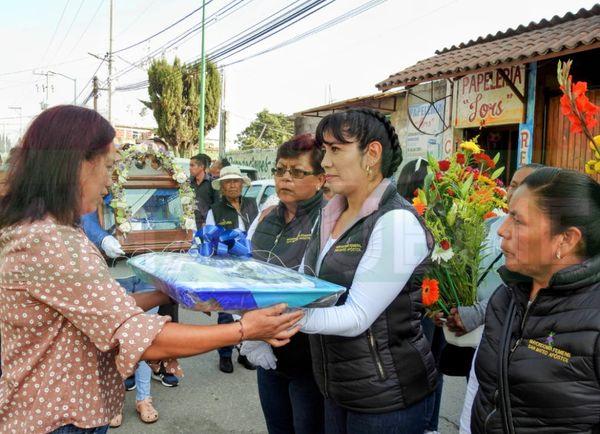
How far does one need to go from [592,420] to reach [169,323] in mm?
1177

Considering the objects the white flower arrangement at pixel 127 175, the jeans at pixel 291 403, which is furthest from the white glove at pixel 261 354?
the white flower arrangement at pixel 127 175

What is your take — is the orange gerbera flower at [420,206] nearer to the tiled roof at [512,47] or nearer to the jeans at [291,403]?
the jeans at [291,403]

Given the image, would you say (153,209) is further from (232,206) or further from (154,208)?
(232,206)

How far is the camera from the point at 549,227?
1552mm

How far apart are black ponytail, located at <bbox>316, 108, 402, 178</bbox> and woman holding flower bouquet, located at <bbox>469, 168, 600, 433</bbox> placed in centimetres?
46

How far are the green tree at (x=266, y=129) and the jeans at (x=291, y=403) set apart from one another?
38.3m

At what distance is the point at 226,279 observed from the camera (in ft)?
4.70

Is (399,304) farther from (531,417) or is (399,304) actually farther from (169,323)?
(169,323)

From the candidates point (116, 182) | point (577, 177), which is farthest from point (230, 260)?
point (116, 182)

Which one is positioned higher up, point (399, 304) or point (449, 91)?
point (449, 91)

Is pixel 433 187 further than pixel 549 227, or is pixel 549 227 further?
pixel 433 187

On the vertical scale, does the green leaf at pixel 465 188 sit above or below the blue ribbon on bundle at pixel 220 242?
above

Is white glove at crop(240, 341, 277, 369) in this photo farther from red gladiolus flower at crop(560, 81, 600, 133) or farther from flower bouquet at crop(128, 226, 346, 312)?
red gladiolus flower at crop(560, 81, 600, 133)

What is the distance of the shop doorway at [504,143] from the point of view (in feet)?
29.3
